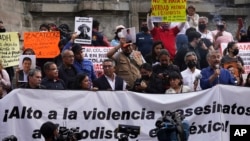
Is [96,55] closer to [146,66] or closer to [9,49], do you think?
[9,49]

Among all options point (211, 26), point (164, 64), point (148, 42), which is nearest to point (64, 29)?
point (148, 42)

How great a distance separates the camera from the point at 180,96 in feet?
45.0

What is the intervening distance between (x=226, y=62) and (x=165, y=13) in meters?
2.08

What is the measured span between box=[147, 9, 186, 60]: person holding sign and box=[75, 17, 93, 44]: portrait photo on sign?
1.27 metres

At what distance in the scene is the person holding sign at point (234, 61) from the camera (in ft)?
53.4

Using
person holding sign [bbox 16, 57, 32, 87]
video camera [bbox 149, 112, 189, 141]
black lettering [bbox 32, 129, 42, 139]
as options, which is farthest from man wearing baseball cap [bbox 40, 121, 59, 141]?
person holding sign [bbox 16, 57, 32, 87]

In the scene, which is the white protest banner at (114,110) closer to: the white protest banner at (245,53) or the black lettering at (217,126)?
the black lettering at (217,126)

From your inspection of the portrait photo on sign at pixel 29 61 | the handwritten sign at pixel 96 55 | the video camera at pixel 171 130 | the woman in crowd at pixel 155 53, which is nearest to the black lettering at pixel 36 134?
the video camera at pixel 171 130

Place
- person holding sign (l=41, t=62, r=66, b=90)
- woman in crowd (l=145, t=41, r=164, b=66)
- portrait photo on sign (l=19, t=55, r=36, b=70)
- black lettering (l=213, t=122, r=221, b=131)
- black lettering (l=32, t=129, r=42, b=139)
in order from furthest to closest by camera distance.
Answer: woman in crowd (l=145, t=41, r=164, b=66), portrait photo on sign (l=19, t=55, r=36, b=70), person holding sign (l=41, t=62, r=66, b=90), black lettering (l=213, t=122, r=221, b=131), black lettering (l=32, t=129, r=42, b=139)

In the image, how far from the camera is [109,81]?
1491cm

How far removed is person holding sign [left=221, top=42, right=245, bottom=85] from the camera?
1628 cm

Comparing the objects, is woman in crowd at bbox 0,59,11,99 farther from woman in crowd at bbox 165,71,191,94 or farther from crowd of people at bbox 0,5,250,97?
woman in crowd at bbox 165,71,191,94

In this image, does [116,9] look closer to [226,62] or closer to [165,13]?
[165,13]

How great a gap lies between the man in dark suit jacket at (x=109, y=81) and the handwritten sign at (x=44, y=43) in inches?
93.6
